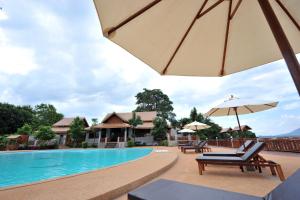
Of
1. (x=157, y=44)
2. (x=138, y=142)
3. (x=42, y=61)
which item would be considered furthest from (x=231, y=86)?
(x=42, y=61)

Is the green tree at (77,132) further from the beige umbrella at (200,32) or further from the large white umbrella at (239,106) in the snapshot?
the beige umbrella at (200,32)

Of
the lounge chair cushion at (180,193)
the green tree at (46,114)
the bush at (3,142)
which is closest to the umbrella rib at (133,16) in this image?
the lounge chair cushion at (180,193)

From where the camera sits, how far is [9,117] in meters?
40.1

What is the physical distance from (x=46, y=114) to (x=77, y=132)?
31.7 meters

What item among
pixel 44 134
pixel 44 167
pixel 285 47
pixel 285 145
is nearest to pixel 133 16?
pixel 285 47

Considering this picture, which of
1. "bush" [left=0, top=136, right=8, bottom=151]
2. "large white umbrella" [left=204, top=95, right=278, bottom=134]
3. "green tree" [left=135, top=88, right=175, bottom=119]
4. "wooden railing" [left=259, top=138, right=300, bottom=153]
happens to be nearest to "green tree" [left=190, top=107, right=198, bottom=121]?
"green tree" [left=135, top=88, right=175, bottom=119]

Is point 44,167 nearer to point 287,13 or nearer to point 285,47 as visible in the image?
point 285,47

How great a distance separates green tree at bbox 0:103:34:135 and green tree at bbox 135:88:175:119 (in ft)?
108

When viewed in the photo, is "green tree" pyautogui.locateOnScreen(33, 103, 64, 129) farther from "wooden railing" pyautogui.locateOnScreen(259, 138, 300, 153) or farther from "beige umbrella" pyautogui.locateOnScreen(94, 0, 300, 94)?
"beige umbrella" pyautogui.locateOnScreen(94, 0, 300, 94)

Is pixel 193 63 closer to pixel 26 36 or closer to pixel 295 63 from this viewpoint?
pixel 295 63

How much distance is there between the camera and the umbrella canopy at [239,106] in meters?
5.09

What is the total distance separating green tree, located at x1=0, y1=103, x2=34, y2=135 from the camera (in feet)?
127

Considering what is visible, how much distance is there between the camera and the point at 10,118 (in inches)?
1578

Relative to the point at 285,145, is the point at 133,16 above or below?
above
